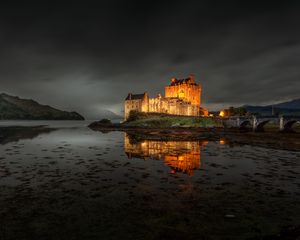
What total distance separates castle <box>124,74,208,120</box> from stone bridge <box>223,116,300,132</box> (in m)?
27.5

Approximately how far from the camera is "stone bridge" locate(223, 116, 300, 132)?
72.2 meters

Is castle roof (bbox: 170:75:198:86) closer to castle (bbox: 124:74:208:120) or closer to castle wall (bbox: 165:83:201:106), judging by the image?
castle (bbox: 124:74:208:120)

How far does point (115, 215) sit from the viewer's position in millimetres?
9203

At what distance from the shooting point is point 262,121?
→ 8031 cm

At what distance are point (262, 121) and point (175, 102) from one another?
176ft

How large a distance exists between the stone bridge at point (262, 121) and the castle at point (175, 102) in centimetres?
2746

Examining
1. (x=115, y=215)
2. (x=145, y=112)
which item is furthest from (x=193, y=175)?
(x=145, y=112)

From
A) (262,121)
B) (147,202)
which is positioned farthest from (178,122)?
(147,202)

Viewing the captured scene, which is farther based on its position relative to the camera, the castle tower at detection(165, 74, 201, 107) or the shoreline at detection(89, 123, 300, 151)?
the castle tower at detection(165, 74, 201, 107)

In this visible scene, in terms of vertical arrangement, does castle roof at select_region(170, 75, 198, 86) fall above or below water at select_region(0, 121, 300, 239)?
above

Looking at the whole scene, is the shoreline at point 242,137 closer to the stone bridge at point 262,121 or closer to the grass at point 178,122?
the stone bridge at point 262,121

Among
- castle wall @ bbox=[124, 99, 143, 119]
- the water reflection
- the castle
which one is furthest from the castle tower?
the water reflection

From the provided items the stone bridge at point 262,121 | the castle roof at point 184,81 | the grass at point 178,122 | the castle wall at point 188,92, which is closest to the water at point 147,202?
the stone bridge at point 262,121

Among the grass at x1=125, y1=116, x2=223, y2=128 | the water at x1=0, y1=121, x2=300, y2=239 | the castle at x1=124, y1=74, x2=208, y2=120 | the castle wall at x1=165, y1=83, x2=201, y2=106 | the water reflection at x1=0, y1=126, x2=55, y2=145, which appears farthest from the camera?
the castle wall at x1=165, y1=83, x2=201, y2=106
